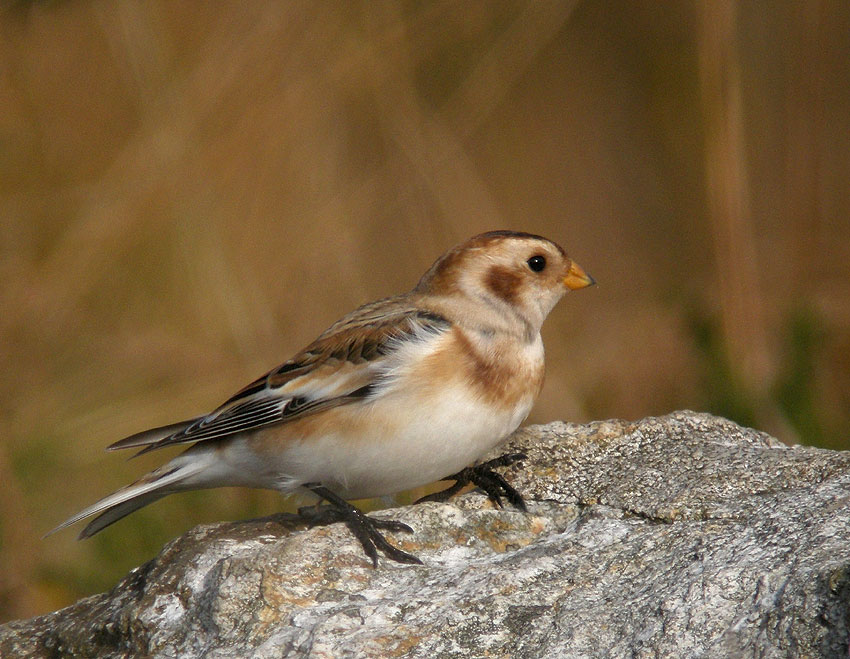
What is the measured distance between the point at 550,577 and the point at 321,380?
1026 mm

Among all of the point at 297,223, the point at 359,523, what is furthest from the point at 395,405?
the point at 297,223

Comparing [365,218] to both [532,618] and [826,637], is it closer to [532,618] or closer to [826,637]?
[532,618]

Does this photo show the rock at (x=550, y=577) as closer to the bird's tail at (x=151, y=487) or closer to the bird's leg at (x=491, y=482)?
the bird's leg at (x=491, y=482)

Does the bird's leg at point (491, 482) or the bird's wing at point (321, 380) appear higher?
the bird's wing at point (321, 380)

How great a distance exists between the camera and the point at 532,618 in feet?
6.61

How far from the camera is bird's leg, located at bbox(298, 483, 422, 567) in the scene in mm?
2361

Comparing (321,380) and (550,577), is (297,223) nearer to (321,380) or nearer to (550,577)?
(321,380)

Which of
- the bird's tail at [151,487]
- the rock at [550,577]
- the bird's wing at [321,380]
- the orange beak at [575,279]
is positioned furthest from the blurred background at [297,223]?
the rock at [550,577]

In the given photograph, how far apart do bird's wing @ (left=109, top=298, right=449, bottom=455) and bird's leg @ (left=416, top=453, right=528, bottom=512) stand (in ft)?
1.12

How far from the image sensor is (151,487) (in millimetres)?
2871

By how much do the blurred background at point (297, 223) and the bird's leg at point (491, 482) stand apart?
5.37 feet

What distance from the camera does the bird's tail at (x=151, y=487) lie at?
9.42ft

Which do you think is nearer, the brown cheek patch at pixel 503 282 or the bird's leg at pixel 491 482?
the bird's leg at pixel 491 482

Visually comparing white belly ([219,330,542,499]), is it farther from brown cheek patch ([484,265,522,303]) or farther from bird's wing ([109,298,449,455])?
brown cheek patch ([484,265,522,303])
